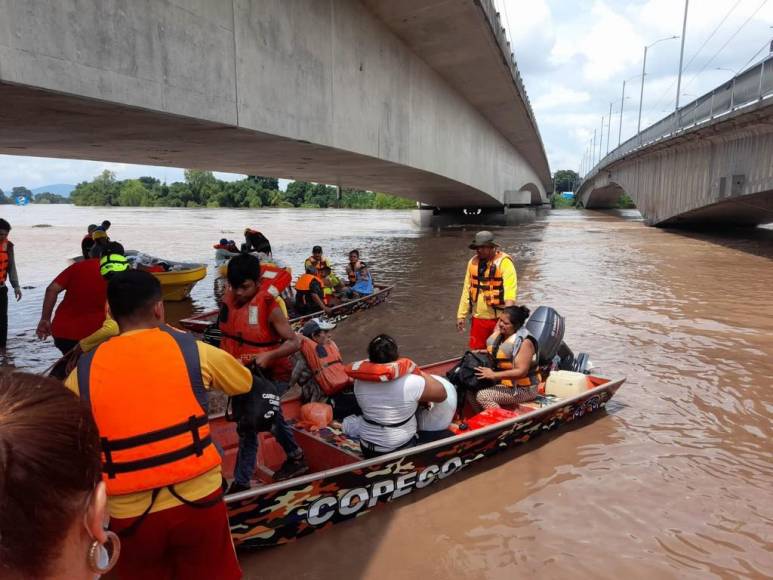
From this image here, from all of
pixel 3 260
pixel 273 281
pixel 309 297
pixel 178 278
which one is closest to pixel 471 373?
pixel 273 281

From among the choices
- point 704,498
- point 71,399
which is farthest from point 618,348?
point 71,399

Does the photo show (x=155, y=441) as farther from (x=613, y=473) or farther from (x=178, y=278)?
(x=178, y=278)

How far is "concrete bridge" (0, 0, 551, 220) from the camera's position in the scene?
15.8 feet

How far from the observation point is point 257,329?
4223 millimetres

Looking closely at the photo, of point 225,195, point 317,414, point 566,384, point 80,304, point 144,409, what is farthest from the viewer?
point 225,195

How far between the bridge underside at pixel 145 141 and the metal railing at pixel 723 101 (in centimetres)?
1115

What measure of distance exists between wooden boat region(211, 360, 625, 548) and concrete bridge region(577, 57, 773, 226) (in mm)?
15385

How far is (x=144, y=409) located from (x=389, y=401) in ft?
7.54

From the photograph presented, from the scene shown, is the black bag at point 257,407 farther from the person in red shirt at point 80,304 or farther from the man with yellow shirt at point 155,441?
the person in red shirt at point 80,304

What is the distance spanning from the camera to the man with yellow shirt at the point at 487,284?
6.39 m

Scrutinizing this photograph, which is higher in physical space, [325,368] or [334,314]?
[325,368]

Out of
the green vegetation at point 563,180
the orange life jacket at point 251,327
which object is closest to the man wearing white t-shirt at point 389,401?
the orange life jacket at point 251,327

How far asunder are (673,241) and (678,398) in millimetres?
21561

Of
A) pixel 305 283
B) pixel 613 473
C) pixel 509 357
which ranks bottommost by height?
pixel 613 473
